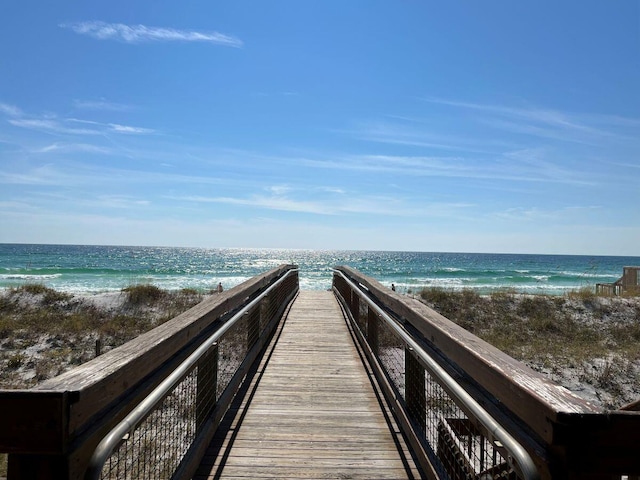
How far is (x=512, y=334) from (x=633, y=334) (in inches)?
151

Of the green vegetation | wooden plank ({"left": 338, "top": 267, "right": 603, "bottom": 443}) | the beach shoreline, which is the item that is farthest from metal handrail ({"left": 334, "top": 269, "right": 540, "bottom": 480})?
the green vegetation

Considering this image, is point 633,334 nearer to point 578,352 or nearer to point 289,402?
point 578,352

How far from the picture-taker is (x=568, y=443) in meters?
1.48

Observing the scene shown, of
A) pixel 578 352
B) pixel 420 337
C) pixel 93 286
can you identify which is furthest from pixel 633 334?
pixel 93 286

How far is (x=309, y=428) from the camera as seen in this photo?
3.71 metres

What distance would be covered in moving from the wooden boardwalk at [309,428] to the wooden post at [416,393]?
0.20 meters

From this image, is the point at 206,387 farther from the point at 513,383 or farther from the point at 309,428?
the point at 513,383

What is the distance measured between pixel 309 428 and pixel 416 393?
0.93 metres

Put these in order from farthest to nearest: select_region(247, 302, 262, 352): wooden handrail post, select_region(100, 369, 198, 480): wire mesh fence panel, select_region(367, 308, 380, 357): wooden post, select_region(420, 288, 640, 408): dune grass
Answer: select_region(420, 288, 640, 408): dune grass → select_region(247, 302, 262, 352): wooden handrail post → select_region(367, 308, 380, 357): wooden post → select_region(100, 369, 198, 480): wire mesh fence panel

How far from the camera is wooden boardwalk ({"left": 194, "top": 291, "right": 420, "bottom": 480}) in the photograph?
3.01 metres

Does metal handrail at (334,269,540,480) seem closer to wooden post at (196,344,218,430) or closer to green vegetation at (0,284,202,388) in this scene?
wooden post at (196,344,218,430)

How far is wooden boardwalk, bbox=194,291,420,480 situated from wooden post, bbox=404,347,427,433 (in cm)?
20

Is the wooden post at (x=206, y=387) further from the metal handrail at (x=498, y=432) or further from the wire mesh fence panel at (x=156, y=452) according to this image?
the metal handrail at (x=498, y=432)

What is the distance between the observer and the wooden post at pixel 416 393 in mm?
3525
